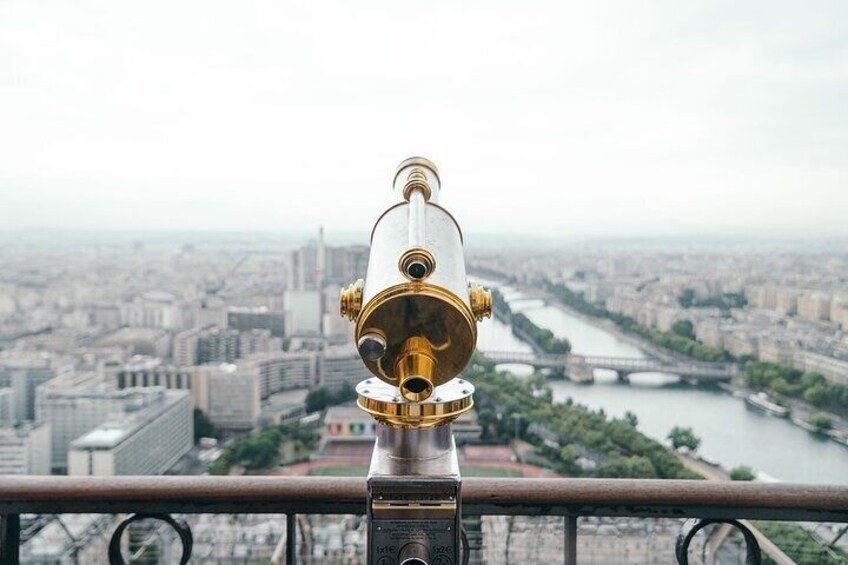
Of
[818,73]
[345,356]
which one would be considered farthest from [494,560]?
[345,356]

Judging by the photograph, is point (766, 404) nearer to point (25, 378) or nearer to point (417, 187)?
point (417, 187)

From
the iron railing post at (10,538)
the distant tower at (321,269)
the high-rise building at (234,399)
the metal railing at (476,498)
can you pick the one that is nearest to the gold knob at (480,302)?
the metal railing at (476,498)

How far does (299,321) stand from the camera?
35.5 feet

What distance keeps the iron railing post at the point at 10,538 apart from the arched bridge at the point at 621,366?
13.7ft

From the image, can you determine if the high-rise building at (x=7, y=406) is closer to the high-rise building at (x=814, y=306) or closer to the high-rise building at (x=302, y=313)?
the high-rise building at (x=302, y=313)

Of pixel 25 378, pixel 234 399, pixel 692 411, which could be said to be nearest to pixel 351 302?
pixel 692 411

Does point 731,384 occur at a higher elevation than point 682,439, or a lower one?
higher

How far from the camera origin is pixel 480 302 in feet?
2.07

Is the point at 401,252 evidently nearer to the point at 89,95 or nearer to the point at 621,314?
the point at 621,314

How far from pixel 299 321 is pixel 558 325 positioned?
18.9 ft

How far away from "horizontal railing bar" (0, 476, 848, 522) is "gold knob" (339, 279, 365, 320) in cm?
33

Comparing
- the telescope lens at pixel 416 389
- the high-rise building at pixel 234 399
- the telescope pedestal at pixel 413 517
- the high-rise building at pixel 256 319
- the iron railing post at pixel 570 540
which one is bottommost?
the high-rise building at pixel 234 399

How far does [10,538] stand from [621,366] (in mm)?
5567

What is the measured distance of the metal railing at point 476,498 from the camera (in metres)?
0.87
